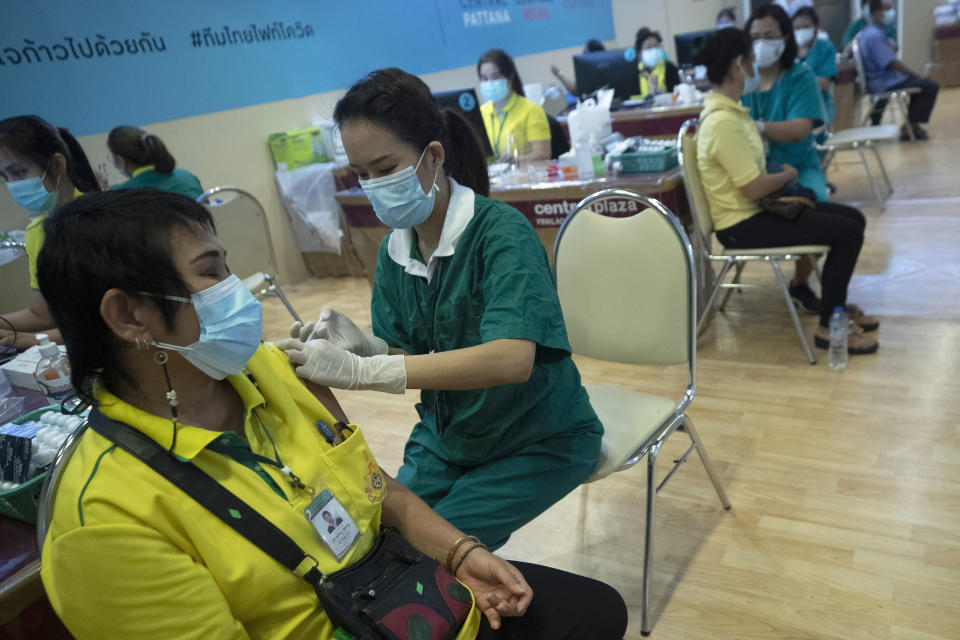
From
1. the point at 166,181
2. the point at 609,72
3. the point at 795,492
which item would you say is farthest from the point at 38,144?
the point at 609,72

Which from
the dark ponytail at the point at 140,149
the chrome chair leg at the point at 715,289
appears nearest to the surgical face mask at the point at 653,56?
the chrome chair leg at the point at 715,289

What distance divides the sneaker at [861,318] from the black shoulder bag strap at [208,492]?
255 cm

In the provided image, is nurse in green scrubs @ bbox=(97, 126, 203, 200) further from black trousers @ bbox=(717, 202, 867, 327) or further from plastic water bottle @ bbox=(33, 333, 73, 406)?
black trousers @ bbox=(717, 202, 867, 327)

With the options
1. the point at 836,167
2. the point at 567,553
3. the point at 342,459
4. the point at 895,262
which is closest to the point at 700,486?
the point at 567,553

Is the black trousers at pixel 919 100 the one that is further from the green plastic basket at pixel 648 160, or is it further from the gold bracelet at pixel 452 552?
the gold bracelet at pixel 452 552

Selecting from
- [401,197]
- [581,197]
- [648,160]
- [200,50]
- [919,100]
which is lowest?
[919,100]

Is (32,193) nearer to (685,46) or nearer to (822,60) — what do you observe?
(822,60)

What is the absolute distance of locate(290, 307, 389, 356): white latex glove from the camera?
1322mm

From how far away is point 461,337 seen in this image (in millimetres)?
1402

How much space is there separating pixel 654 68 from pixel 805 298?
11.4ft

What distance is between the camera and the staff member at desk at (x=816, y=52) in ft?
14.7

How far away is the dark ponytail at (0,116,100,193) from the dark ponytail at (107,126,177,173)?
871 mm

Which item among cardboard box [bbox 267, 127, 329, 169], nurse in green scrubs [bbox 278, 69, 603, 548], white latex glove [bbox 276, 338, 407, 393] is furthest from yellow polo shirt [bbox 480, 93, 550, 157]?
white latex glove [bbox 276, 338, 407, 393]

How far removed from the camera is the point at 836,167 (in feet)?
18.5
